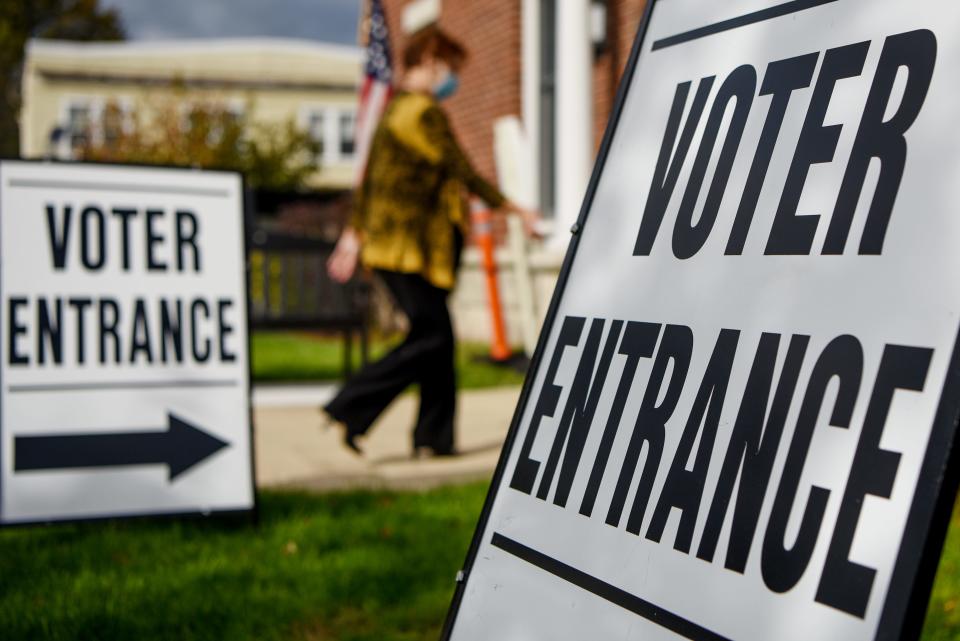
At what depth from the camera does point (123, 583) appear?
11.3 feet

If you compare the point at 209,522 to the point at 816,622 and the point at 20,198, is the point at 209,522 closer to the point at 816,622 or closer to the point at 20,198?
the point at 20,198

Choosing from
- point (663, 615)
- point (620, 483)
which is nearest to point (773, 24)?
point (620, 483)

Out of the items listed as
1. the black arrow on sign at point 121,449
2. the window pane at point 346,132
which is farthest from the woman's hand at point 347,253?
the window pane at point 346,132

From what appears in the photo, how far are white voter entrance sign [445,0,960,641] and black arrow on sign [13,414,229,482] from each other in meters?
2.16

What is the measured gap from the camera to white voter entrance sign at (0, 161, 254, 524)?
12.6ft

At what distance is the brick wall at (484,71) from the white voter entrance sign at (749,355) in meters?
9.34

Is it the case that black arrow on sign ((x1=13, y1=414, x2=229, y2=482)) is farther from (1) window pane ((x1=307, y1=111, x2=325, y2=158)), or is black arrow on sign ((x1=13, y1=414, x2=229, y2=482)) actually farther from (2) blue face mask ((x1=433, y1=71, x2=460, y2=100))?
(1) window pane ((x1=307, y1=111, x2=325, y2=158))

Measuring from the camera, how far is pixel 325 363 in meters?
10.8

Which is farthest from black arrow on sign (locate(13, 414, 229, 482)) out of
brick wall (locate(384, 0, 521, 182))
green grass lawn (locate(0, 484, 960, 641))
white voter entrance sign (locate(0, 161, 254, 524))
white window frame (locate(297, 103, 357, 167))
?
white window frame (locate(297, 103, 357, 167))

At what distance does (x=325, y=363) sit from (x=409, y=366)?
5.53 m

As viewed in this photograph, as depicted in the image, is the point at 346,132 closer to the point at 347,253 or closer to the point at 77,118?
the point at 77,118

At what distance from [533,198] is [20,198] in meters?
6.86

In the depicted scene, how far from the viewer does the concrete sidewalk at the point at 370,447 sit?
17.1 feet

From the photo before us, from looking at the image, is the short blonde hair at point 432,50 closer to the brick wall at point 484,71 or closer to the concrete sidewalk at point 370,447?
the concrete sidewalk at point 370,447
